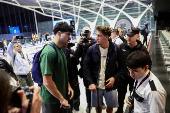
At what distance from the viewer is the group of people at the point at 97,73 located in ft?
4.54

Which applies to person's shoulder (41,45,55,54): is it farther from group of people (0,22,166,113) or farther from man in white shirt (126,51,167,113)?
man in white shirt (126,51,167,113)

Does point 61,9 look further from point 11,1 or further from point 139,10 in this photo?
point 139,10

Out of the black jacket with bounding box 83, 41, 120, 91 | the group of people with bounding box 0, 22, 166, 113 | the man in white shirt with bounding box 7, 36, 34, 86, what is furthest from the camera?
the man in white shirt with bounding box 7, 36, 34, 86

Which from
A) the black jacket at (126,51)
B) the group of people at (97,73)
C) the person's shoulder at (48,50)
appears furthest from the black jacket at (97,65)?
the person's shoulder at (48,50)

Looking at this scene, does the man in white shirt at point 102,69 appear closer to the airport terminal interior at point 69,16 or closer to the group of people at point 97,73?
the group of people at point 97,73

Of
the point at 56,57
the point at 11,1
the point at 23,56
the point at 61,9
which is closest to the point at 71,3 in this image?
the point at 61,9

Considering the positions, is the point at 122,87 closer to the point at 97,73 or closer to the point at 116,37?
the point at 97,73

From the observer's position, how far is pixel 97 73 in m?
2.46

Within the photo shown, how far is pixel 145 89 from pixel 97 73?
1.18 metres

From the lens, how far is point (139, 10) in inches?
1126

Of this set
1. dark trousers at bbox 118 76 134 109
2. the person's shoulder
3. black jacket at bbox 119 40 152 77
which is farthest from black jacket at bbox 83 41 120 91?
the person's shoulder

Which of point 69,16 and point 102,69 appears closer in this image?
point 102,69

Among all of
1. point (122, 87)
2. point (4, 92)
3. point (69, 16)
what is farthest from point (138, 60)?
point (69, 16)

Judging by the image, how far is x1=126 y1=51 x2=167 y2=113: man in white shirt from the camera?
48.6 inches
